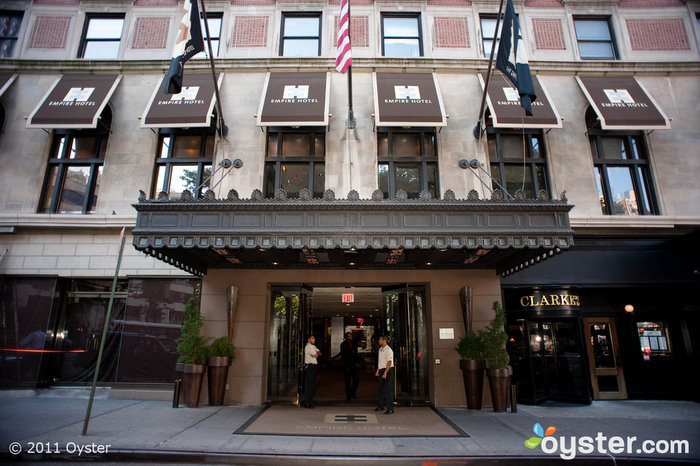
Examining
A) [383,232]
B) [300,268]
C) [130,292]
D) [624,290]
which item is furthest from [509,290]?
[130,292]

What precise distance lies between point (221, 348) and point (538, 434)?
7877mm

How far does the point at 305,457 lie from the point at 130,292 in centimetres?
813

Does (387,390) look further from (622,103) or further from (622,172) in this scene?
(622,103)

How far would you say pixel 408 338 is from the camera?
10789 millimetres

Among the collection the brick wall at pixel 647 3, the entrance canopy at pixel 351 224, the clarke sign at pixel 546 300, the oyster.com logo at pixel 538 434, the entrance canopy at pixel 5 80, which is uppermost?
the brick wall at pixel 647 3

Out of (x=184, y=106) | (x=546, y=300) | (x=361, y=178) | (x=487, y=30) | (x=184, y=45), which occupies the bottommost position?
(x=546, y=300)

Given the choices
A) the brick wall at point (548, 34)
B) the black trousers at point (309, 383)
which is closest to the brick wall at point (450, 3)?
the brick wall at point (548, 34)

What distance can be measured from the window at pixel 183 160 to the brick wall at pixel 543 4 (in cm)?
1253

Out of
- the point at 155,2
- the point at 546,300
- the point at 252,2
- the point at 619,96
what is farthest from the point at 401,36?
the point at 546,300

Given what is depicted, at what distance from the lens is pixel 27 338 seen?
35.0 feet

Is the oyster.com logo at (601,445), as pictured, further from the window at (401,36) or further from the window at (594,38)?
the window at (594,38)

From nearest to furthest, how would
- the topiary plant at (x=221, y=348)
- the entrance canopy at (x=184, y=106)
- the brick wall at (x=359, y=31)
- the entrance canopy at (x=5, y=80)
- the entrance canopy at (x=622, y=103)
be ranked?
1. the topiary plant at (x=221, y=348)
2. the entrance canopy at (x=184, y=106)
3. the entrance canopy at (x=622, y=103)
4. the entrance canopy at (x=5, y=80)
5. the brick wall at (x=359, y=31)

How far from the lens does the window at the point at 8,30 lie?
42.5 feet

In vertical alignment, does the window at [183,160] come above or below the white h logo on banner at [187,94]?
below
